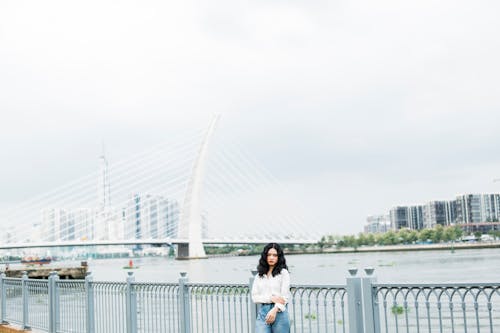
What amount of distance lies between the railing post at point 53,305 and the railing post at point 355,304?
18.5 feet

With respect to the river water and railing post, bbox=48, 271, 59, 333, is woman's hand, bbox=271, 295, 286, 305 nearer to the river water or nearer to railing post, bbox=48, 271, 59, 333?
Result: railing post, bbox=48, 271, 59, 333

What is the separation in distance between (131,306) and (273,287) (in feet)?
10.8

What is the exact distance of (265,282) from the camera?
5.90 metres

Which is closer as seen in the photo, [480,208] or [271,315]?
[271,315]

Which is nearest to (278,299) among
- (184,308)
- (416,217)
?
(184,308)

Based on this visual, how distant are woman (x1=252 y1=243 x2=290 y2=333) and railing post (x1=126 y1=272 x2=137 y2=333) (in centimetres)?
301

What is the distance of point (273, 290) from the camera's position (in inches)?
230

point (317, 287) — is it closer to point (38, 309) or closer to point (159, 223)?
point (38, 309)

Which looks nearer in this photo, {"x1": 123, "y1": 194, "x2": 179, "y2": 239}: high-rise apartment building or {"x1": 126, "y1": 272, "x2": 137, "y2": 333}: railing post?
{"x1": 126, "y1": 272, "x2": 137, "y2": 333}: railing post

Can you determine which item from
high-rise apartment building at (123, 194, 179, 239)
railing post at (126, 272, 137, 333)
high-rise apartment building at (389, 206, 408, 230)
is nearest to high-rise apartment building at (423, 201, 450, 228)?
high-rise apartment building at (389, 206, 408, 230)

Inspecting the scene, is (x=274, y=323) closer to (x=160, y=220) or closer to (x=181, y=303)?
(x=181, y=303)

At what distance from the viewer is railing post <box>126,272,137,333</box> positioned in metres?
8.44

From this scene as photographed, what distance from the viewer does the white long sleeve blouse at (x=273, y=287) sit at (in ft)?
19.1

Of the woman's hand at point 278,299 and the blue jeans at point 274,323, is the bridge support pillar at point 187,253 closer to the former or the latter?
the blue jeans at point 274,323
